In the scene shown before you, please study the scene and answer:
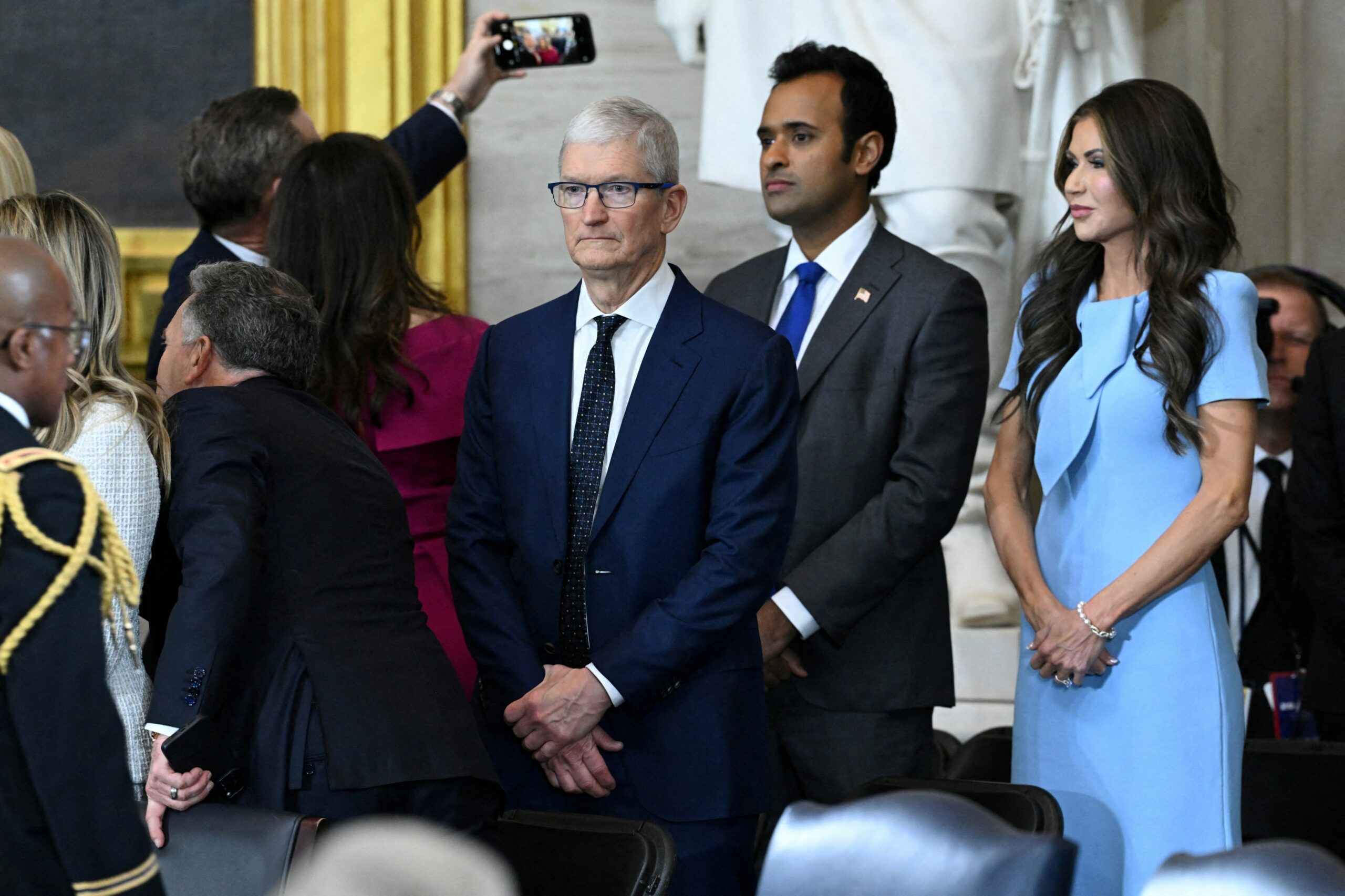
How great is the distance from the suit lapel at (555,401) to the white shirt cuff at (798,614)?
1.82 ft

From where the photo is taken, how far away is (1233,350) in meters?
3.19

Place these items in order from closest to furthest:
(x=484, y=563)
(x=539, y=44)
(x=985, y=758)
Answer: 1. (x=484, y=563)
2. (x=985, y=758)
3. (x=539, y=44)

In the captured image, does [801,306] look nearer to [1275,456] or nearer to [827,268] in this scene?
[827,268]

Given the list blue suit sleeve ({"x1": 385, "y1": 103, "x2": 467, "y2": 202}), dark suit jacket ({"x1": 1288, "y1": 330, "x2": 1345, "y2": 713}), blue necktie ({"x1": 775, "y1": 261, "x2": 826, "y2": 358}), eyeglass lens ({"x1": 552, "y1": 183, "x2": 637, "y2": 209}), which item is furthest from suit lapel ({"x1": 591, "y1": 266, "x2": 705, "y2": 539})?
blue suit sleeve ({"x1": 385, "y1": 103, "x2": 467, "y2": 202})

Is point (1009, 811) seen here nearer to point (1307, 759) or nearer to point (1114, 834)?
point (1114, 834)

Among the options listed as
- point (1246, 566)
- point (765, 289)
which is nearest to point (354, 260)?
point (765, 289)

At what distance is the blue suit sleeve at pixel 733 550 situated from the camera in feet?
9.84

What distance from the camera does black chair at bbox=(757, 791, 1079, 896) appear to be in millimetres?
2045

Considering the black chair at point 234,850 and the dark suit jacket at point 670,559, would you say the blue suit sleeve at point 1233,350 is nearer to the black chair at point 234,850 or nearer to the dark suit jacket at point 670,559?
the dark suit jacket at point 670,559

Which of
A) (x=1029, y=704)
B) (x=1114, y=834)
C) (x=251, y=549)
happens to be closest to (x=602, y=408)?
(x=251, y=549)

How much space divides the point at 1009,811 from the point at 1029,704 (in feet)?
1.87

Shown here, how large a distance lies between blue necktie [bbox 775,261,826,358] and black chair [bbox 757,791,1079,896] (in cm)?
158

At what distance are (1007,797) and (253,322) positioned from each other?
1.48 metres

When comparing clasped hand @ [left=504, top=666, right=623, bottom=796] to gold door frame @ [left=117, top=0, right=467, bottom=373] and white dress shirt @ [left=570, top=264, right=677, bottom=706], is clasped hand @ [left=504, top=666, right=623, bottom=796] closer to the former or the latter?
white dress shirt @ [left=570, top=264, right=677, bottom=706]
